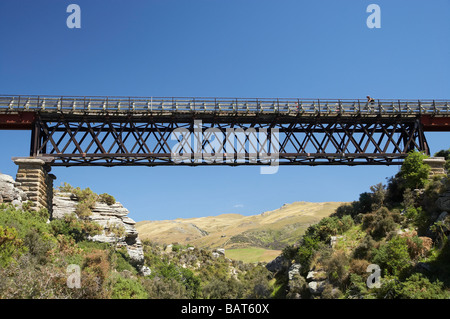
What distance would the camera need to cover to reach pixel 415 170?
3453 cm

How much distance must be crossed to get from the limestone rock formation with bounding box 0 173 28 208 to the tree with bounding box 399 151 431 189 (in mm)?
32433

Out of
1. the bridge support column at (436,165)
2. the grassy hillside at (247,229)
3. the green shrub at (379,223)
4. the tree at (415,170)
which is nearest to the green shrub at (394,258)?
the green shrub at (379,223)

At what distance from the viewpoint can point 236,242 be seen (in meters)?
105

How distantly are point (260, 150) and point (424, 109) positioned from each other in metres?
16.5

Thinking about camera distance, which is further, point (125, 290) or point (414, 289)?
point (125, 290)

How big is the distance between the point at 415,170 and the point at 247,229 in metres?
98.8

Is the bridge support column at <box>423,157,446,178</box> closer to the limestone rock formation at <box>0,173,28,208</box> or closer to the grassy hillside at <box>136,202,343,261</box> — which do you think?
the limestone rock formation at <box>0,173,28,208</box>

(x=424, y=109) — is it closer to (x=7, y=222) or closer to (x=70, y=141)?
(x=70, y=141)

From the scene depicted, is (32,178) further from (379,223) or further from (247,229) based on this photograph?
(247,229)

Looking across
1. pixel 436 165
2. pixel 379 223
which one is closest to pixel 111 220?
pixel 379 223

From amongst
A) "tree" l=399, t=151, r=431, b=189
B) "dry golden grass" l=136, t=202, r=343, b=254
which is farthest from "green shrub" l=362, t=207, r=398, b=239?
"dry golden grass" l=136, t=202, r=343, b=254

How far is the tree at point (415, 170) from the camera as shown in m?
A: 34.3

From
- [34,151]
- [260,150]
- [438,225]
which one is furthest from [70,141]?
[438,225]

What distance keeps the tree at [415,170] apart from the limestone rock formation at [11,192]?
32433 millimetres
